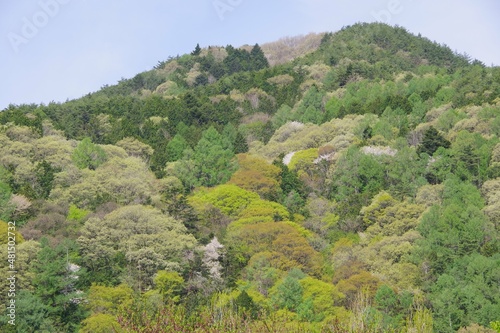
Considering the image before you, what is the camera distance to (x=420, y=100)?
75.5 m

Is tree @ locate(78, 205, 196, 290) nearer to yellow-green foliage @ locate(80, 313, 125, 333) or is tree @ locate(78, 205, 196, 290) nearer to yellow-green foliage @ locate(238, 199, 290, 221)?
yellow-green foliage @ locate(80, 313, 125, 333)

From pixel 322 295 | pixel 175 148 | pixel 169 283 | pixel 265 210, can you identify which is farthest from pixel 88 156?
pixel 322 295

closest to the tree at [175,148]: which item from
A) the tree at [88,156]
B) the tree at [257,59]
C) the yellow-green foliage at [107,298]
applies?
the tree at [88,156]

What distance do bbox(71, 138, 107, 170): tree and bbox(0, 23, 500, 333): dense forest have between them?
8.8 inches

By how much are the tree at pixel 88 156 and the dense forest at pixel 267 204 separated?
222 millimetres

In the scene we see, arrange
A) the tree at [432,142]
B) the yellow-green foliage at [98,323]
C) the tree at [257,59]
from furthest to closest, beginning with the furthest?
the tree at [257,59]
the tree at [432,142]
the yellow-green foliage at [98,323]

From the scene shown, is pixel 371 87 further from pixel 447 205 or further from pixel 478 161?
pixel 447 205

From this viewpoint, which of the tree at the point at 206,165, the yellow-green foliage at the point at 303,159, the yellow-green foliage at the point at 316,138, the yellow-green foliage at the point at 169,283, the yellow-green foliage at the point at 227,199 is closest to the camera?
the yellow-green foliage at the point at 169,283

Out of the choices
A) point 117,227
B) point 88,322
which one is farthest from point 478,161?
point 88,322

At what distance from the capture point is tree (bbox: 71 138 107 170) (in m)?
65.1

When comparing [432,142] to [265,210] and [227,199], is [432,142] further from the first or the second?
[227,199]

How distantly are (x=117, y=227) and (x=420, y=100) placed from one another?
35676mm

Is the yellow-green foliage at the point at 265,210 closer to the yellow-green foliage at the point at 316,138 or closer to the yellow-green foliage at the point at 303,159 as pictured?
the yellow-green foliage at the point at 303,159

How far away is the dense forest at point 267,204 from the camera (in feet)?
140
